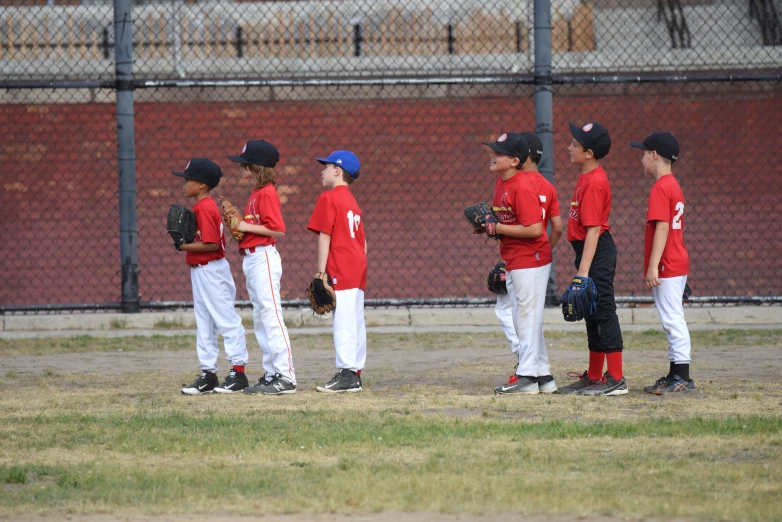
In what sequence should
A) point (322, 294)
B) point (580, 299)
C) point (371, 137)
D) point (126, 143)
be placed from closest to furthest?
point (580, 299) → point (322, 294) → point (126, 143) → point (371, 137)

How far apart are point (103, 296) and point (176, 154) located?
192cm

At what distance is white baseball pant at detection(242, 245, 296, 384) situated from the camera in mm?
6996

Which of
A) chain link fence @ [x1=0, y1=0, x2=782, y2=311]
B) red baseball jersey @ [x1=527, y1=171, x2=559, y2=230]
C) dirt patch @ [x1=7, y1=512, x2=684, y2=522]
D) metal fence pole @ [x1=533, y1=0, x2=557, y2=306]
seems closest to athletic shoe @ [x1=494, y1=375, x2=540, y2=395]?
red baseball jersey @ [x1=527, y1=171, x2=559, y2=230]

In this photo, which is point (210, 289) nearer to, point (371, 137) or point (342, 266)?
point (342, 266)

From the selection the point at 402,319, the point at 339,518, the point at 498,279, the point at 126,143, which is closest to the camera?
the point at 339,518

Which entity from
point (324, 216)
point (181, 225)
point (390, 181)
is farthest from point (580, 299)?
point (390, 181)

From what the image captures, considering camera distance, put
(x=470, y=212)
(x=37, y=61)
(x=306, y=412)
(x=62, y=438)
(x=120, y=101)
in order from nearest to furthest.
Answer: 1. (x=62, y=438)
2. (x=306, y=412)
3. (x=470, y=212)
4. (x=120, y=101)
5. (x=37, y=61)

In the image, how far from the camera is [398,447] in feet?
16.8

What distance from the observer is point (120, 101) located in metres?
10.5

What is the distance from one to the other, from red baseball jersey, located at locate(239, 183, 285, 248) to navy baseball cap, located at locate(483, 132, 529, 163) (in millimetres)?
1453

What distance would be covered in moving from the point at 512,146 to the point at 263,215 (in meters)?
1.69

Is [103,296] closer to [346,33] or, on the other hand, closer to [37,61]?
[37,61]

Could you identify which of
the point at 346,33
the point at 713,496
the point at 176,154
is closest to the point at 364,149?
the point at 346,33

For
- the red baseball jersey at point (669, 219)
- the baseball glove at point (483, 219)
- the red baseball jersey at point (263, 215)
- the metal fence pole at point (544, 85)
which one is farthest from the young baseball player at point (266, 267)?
the metal fence pole at point (544, 85)
